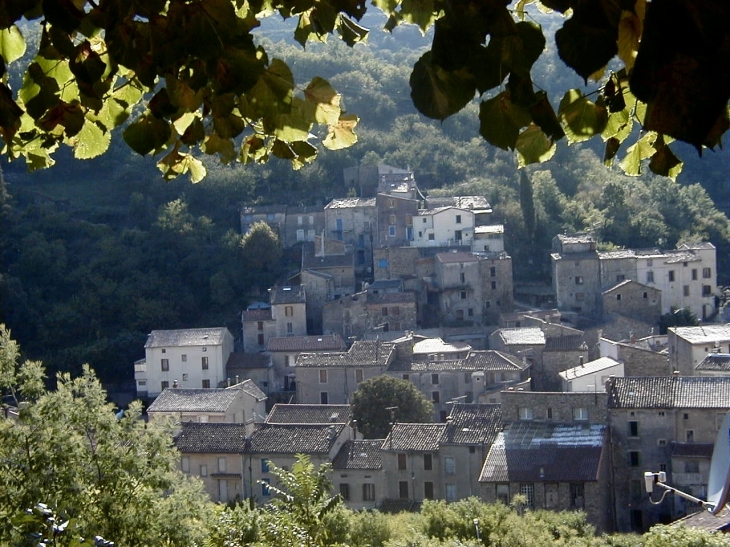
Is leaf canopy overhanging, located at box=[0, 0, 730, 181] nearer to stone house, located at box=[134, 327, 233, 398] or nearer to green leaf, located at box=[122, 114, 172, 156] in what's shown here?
green leaf, located at box=[122, 114, 172, 156]

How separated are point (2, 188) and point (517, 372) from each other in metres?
18.3

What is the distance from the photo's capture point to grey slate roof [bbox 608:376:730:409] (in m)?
19.9

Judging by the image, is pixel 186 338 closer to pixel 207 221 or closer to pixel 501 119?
pixel 207 221

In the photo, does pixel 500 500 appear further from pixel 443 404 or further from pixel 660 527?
pixel 443 404

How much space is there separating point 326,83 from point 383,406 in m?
22.2

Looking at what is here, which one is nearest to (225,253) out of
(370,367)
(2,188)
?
(2,188)

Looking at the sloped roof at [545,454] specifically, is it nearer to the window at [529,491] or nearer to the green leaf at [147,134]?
the window at [529,491]

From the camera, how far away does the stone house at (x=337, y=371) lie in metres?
26.6

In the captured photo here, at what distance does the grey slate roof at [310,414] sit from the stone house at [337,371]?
87.0 inches

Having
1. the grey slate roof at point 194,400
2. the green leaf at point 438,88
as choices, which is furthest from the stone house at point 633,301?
the green leaf at point 438,88

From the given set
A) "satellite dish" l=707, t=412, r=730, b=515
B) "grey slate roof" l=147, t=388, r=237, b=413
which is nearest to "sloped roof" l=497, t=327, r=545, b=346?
"grey slate roof" l=147, t=388, r=237, b=413

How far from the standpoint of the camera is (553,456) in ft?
63.2

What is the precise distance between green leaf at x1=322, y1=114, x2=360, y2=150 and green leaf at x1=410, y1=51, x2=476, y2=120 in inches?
22.0

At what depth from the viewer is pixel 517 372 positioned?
25.8 metres
